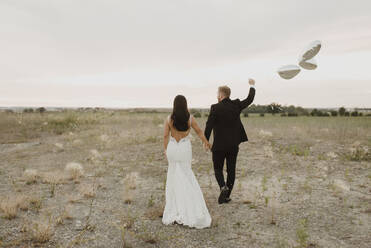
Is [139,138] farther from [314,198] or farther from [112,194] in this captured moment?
[314,198]

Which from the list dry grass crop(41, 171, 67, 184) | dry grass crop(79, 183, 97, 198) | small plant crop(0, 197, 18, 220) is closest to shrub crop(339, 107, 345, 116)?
dry grass crop(41, 171, 67, 184)

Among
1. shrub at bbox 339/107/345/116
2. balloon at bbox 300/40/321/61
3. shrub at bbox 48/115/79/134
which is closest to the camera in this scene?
balloon at bbox 300/40/321/61

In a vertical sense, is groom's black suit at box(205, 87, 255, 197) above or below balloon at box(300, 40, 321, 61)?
→ below

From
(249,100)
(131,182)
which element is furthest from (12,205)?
(249,100)

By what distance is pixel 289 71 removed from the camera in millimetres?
3682

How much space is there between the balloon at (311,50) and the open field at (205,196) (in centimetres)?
259

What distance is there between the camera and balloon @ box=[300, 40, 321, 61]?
3.53 meters

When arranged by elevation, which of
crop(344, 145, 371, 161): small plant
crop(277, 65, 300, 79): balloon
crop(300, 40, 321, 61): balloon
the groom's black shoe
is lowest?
the groom's black shoe

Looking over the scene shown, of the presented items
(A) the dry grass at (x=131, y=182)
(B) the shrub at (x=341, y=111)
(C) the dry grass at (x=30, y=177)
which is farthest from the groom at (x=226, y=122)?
(B) the shrub at (x=341, y=111)

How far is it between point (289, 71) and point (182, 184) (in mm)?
2480

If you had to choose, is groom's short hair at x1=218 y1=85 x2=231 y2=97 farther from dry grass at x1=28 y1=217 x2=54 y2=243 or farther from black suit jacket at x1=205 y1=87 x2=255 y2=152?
dry grass at x1=28 y1=217 x2=54 y2=243

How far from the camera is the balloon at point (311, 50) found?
3.53m

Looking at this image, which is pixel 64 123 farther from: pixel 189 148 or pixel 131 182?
pixel 189 148

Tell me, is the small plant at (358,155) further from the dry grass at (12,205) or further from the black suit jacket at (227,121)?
the dry grass at (12,205)
